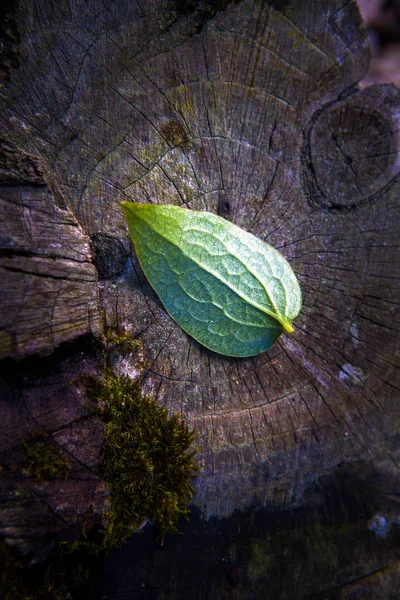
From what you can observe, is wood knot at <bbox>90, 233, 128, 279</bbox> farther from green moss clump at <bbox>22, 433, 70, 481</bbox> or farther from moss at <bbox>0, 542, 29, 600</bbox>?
moss at <bbox>0, 542, 29, 600</bbox>

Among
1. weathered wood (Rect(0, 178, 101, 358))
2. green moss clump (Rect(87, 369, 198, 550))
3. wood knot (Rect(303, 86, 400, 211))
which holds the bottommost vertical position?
green moss clump (Rect(87, 369, 198, 550))

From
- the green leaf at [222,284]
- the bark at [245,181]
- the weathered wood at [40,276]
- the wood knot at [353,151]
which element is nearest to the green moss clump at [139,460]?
the bark at [245,181]

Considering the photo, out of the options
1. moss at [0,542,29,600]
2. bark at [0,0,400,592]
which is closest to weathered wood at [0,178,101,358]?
bark at [0,0,400,592]

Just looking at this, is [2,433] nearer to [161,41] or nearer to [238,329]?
[238,329]

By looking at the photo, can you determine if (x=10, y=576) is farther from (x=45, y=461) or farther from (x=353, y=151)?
(x=353, y=151)

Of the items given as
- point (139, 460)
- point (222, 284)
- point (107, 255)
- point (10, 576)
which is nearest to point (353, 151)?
point (222, 284)

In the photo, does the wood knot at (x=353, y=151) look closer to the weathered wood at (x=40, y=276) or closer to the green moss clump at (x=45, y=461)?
the weathered wood at (x=40, y=276)
